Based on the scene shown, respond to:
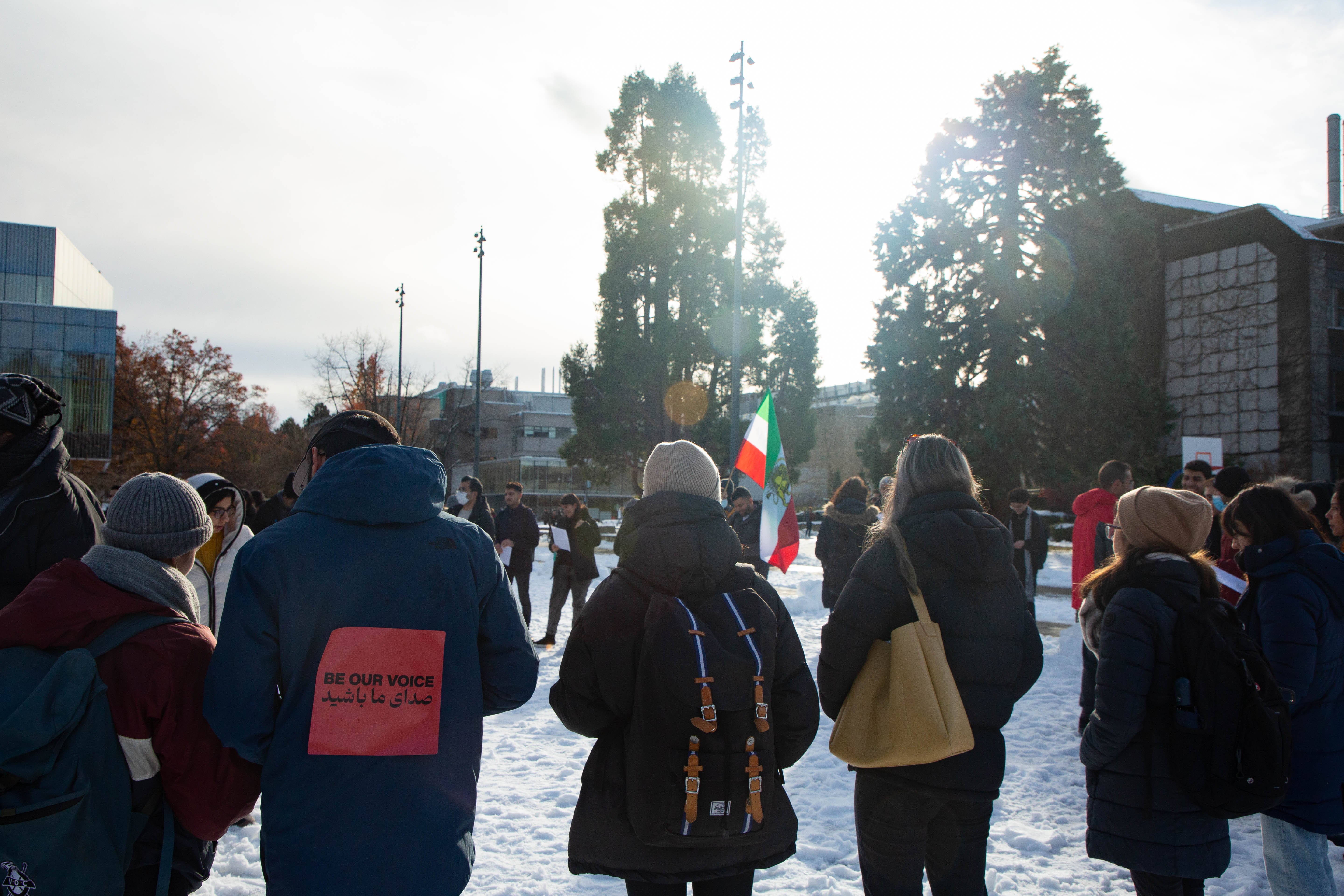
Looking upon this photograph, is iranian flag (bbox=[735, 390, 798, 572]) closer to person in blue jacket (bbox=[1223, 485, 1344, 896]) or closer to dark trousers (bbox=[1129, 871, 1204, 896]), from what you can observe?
person in blue jacket (bbox=[1223, 485, 1344, 896])

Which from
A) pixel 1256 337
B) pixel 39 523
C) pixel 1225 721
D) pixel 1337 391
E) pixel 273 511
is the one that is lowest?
pixel 1225 721

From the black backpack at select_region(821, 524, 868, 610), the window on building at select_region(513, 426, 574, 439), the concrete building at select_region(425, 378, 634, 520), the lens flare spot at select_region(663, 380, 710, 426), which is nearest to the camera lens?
the black backpack at select_region(821, 524, 868, 610)

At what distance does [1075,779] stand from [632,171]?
31730 mm

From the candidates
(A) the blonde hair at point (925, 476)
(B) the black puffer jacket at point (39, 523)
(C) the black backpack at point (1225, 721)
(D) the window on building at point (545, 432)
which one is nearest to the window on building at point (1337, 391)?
(C) the black backpack at point (1225, 721)

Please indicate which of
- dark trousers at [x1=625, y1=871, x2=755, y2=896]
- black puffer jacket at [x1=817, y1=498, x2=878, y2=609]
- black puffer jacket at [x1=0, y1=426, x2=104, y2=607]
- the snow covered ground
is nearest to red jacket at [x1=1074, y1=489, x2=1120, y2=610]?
the snow covered ground

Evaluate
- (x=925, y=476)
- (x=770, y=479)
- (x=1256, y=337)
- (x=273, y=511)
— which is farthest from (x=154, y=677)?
(x=1256, y=337)

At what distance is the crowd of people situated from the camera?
1.94 metres

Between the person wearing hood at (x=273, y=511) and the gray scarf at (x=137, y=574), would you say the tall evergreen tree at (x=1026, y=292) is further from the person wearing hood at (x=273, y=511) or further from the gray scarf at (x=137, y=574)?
the gray scarf at (x=137, y=574)

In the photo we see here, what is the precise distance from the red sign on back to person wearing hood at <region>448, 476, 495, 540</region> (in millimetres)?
7047

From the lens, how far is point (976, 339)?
25.0 meters

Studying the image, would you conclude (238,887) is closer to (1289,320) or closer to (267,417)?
(1289,320)

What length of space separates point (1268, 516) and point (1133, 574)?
3.04ft

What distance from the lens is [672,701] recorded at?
7.14 ft

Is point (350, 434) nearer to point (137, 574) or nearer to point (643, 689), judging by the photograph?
point (137, 574)
